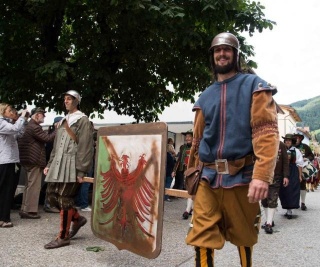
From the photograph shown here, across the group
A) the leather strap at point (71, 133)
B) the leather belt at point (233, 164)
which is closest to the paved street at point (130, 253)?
the leather strap at point (71, 133)

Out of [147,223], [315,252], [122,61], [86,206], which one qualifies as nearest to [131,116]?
[122,61]

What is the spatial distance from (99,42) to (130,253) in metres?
5.71

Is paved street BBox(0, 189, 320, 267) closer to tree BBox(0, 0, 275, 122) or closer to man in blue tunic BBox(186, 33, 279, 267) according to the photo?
man in blue tunic BBox(186, 33, 279, 267)

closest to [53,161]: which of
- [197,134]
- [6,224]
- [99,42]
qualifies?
[6,224]

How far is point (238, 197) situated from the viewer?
2.51 meters

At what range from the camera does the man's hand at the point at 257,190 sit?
2293 mm

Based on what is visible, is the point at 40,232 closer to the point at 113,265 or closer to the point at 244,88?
the point at 113,265

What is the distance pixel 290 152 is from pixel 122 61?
4285 millimetres

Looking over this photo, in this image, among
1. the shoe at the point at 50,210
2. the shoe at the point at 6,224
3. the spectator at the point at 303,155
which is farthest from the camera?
the spectator at the point at 303,155

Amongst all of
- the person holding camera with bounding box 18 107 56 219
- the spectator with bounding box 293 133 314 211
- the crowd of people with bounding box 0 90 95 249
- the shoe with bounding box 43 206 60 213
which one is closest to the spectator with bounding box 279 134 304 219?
the spectator with bounding box 293 133 314 211

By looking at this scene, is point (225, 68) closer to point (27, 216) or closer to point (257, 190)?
point (257, 190)

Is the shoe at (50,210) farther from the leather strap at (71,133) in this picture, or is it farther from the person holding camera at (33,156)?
the leather strap at (71,133)

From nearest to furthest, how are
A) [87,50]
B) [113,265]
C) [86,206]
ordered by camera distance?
[113,265] < [86,206] < [87,50]

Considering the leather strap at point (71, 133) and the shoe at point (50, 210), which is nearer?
the leather strap at point (71, 133)
